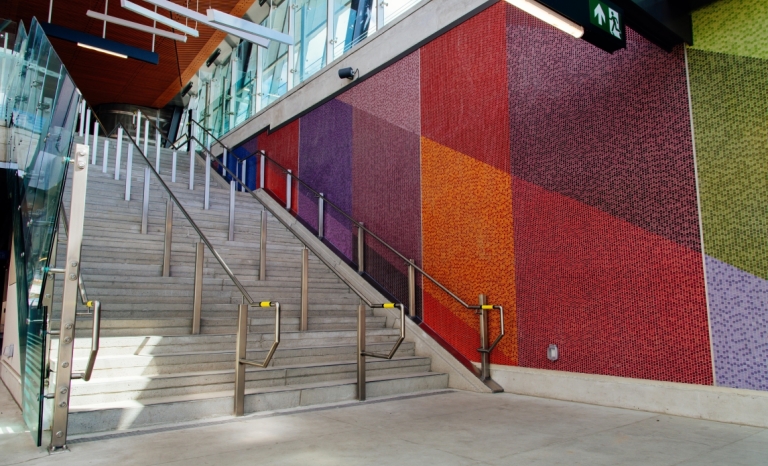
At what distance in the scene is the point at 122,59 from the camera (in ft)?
40.3

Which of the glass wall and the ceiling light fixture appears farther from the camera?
the glass wall

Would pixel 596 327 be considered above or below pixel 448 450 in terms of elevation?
above

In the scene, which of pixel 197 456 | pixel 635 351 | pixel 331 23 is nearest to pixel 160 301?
pixel 197 456

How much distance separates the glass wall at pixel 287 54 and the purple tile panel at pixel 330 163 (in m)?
1.11

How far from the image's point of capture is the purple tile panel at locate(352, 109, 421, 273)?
21.5ft

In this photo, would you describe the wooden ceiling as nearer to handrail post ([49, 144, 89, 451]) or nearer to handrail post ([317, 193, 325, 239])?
handrail post ([317, 193, 325, 239])

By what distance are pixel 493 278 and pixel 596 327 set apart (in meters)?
1.17

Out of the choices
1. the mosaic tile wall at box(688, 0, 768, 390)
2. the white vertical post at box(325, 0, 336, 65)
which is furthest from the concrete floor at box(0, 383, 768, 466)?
the white vertical post at box(325, 0, 336, 65)

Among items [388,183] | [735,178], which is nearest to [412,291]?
[388,183]

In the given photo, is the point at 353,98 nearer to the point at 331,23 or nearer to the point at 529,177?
the point at 331,23

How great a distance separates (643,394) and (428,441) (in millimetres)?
1904

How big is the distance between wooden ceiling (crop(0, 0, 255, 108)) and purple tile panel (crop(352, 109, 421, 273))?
441 centimetres

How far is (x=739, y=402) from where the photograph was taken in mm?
3613

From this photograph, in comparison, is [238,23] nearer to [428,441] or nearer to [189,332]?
[189,332]
